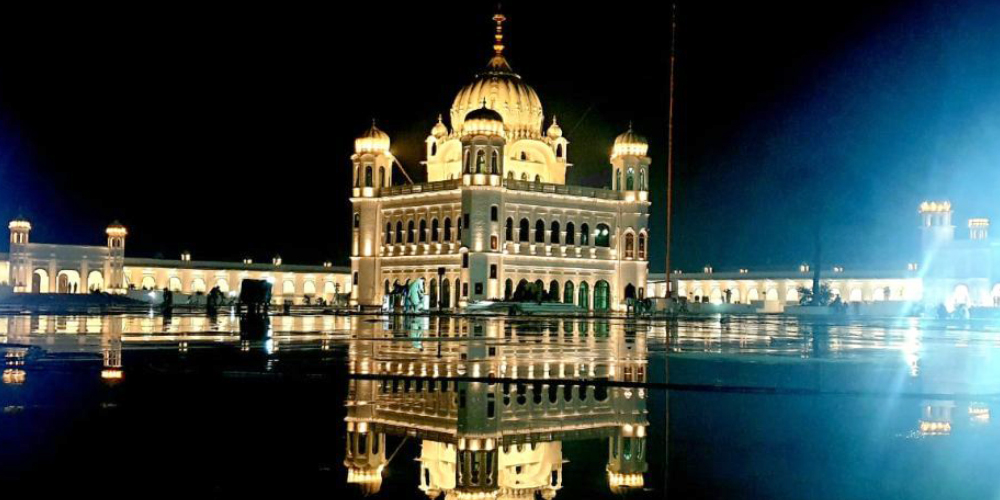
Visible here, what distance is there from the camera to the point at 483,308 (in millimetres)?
59219

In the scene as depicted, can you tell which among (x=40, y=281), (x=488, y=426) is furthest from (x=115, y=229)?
(x=488, y=426)

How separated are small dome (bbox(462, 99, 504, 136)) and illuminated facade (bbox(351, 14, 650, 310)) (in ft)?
0.29

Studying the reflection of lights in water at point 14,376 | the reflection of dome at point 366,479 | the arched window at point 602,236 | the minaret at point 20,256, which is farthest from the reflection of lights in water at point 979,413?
the minaret at point 20,256

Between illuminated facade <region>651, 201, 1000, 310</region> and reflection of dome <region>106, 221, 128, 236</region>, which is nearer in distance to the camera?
illuminated facade <region>651, 201, 1000, 310</region>

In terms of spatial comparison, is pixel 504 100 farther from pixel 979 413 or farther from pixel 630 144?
pixel 979 413

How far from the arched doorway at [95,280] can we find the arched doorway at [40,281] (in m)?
3.26

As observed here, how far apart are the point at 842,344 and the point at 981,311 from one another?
43651 millimetres

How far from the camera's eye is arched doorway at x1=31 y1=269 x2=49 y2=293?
290ft

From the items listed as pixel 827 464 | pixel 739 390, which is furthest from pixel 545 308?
pixel 827 464

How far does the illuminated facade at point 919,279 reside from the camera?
80.3 metres

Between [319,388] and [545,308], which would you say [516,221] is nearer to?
[545,308]

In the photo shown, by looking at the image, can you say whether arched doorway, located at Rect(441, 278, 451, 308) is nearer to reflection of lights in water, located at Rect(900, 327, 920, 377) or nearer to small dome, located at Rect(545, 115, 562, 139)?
small dome, located at Rect(545, 115, 562, 139)

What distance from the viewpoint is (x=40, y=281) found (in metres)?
89.1

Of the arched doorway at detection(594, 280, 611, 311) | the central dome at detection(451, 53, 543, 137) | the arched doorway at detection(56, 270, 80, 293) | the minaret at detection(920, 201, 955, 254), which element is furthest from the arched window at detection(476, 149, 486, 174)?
the arched doorway at detection(56, 270, 80, 293)
